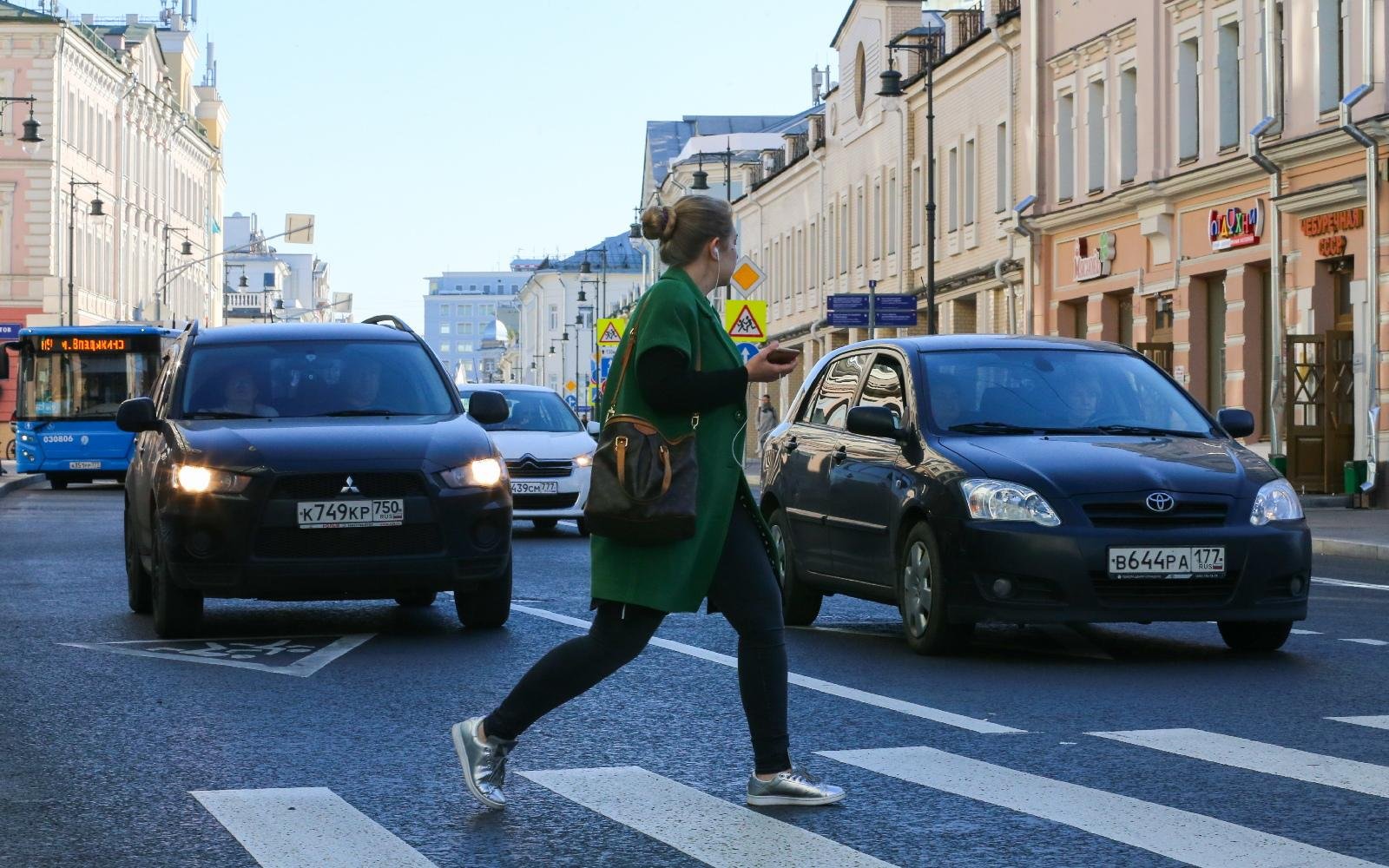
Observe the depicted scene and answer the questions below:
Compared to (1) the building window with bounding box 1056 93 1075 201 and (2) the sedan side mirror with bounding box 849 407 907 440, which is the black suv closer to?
(2) the sedan side mirror with bounding box 849 407 907 440

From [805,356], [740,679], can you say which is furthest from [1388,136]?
[805,356]

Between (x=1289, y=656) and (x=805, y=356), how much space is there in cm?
5582

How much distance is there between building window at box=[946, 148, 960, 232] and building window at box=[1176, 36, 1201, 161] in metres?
13.0

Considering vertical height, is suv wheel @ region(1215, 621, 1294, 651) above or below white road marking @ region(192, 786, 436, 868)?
above

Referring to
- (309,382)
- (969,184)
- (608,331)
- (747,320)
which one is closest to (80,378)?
(608,331)

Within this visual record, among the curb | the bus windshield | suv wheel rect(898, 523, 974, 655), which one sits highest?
the bus windshield

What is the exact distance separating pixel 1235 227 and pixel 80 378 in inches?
825

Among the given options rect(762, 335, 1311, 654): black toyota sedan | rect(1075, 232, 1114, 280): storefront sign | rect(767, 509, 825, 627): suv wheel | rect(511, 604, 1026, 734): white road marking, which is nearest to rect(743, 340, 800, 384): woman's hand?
rect(511, 604, 1026, 734): white road marking

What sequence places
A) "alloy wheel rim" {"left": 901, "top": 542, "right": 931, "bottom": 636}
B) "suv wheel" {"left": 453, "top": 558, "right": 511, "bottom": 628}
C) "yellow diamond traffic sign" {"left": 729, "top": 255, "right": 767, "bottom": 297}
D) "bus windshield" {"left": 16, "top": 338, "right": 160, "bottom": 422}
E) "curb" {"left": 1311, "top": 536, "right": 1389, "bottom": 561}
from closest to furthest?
"alloy wheel rim" {"left": 901, "top": 542, "right": 931, "bottom": 636} < "suv wheel" {"left": 453, "top": 558, "right": 511, "bottom": 628} < "curb" {"left": 1311, "top": 536, "right": 1389, "bottom": 561} < "yellow diamond traffic sign" {"left": 729, "top": 255, "right": 767, "bottom": 297} < "bus windshield" {"left": 16, "top": 338, "right": 160, "bottom": 422}

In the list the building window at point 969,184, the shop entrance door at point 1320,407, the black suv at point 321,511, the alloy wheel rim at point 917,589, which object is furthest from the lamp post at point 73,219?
the alloy wheel rim at point 917,589

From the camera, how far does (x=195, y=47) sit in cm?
11506

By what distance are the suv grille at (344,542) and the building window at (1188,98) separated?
979 inches

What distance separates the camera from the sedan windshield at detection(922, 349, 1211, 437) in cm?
1167

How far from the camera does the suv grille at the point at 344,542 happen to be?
11812 millimetres
